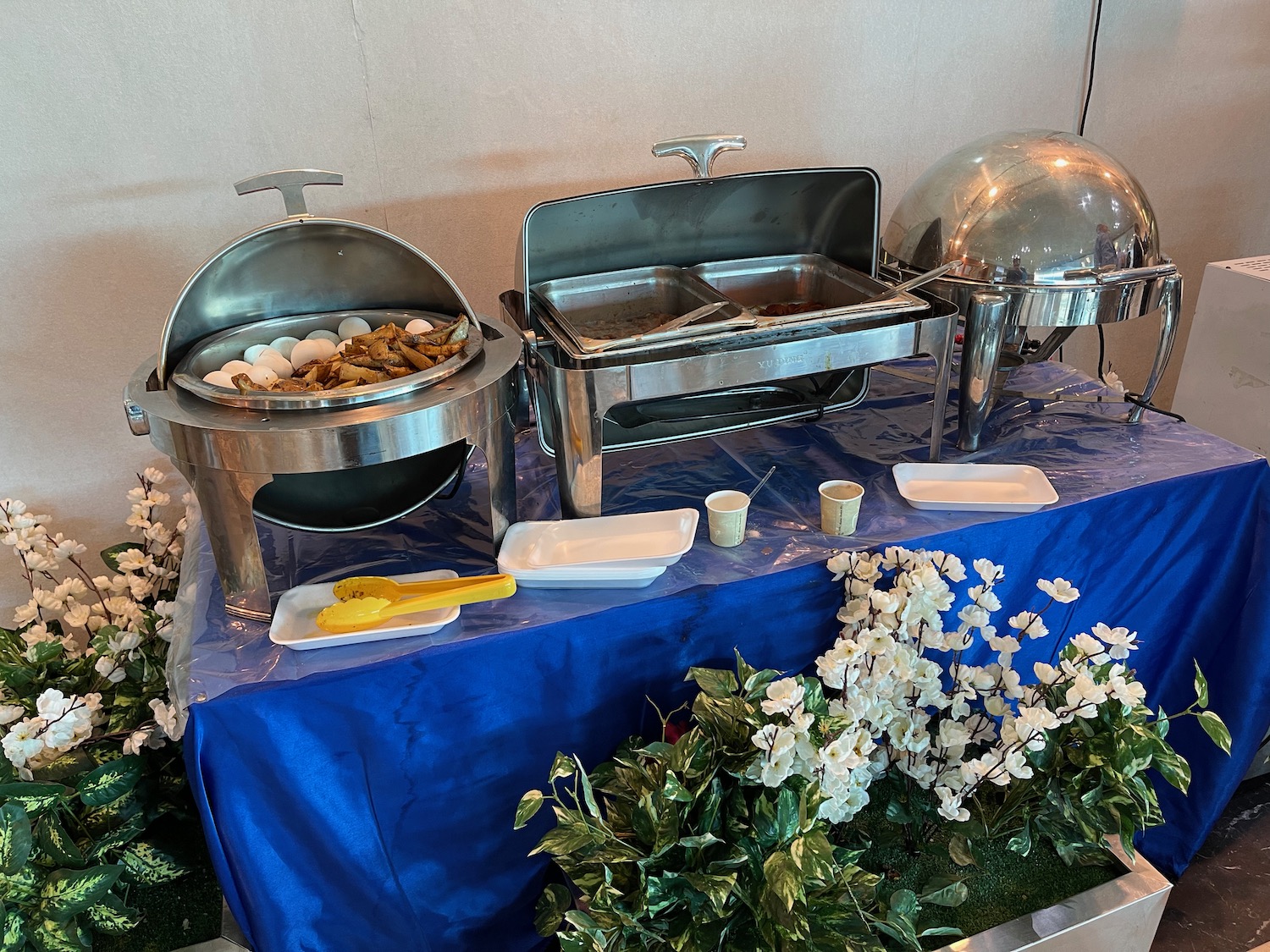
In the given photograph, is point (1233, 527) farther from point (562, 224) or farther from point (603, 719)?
point (562, 224)

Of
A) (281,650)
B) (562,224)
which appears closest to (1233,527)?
(562,224)

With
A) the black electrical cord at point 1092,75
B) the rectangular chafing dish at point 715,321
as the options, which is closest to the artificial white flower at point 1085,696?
the rectangular chafing dish at point 715,321

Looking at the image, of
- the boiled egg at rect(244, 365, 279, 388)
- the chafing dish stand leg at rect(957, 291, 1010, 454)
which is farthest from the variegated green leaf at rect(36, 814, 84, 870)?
the chafing dish stand leg at rect(957, 291, 1010, 454)

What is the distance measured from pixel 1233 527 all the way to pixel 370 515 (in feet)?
4.58

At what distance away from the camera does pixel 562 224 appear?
142cm

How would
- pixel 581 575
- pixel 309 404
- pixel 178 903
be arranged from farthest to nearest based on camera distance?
pixel 178 903 < pixel 581 575 < pixel 309 404

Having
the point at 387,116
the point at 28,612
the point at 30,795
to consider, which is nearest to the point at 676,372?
the point at 387,116

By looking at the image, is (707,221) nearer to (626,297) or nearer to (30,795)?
(626,297)

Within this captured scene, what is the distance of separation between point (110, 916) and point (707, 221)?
1.42 meters

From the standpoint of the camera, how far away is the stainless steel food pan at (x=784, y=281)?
150 centimetres

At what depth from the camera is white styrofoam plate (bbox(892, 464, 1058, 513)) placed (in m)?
1.28

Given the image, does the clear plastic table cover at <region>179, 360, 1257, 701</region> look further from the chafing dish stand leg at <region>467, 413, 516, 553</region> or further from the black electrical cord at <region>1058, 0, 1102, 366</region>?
the black electrical cord at <region>1058, 0, 1102, 366</region>

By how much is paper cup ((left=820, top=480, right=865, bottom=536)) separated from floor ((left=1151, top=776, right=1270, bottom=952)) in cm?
100

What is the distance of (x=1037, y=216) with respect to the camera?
1385mm
